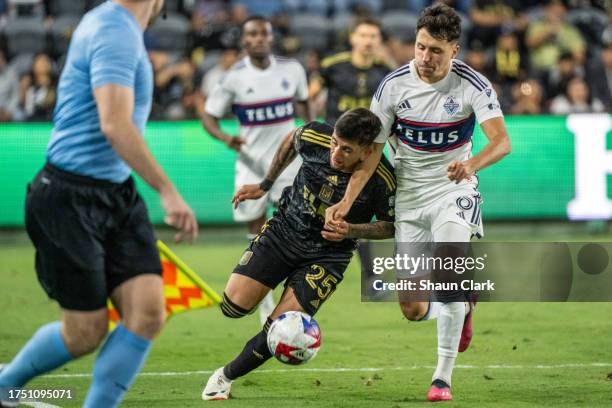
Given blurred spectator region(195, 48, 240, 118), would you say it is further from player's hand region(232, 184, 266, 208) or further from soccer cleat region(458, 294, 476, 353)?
player's hand region(232, 184, 266, 208)

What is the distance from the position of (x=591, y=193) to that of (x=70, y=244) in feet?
36.2

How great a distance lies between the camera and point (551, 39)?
18453 millimetres

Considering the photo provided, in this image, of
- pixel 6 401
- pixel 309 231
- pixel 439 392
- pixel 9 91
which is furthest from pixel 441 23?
pixel 9 91

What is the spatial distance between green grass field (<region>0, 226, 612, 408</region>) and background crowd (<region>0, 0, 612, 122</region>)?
6.02 meters

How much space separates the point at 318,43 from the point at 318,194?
1251cm

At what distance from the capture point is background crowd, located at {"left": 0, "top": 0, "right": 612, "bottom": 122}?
16.6 metres

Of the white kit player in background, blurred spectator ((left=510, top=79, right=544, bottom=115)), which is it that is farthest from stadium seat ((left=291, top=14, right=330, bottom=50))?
the white kit player in background

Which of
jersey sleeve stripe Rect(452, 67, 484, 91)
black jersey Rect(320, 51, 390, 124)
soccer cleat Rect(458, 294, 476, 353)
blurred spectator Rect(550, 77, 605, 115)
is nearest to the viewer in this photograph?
jersey sleeve stripe Rect(452, 67, 484, 91)

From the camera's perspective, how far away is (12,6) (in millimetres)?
18953

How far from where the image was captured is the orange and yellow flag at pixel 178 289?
5098 mm

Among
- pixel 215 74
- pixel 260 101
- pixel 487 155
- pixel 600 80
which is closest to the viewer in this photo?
pixel 487 155

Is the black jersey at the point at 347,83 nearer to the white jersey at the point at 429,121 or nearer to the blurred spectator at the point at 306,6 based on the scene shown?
the white jersey at the point at 429,121

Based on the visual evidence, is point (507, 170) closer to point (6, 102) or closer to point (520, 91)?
point (520, 91)

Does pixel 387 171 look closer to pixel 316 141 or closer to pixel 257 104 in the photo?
pixel 316 141
